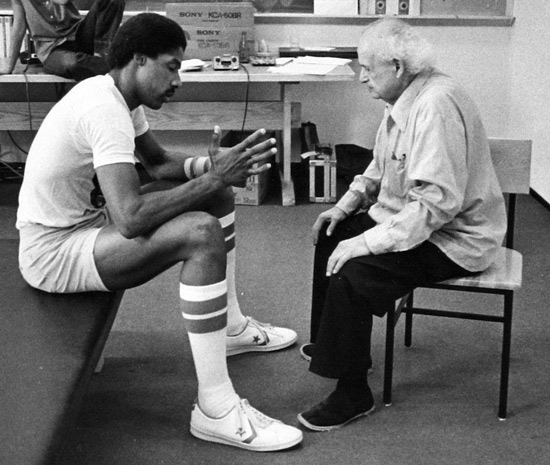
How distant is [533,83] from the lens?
457cm

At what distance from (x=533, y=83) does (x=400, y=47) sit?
2.57m

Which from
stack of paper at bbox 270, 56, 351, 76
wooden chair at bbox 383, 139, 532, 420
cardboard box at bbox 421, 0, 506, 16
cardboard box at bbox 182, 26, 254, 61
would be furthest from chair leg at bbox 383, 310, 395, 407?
cardboard box at bbox 421, 0, 506, 16

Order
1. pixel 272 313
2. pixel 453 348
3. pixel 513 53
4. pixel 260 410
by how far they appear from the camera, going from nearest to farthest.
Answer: pixel 260 410, pixel 453 348, pixel 272 313, pixel 513 53

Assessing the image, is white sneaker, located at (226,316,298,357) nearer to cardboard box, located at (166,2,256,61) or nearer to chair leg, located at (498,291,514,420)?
chair leg, located at (498,291,514,420)

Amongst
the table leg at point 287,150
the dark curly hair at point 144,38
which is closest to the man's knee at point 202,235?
the dark curly hair at point 144,38

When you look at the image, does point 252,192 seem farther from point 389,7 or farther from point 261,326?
point 261,326

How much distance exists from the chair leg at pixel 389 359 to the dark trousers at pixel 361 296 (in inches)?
3.0

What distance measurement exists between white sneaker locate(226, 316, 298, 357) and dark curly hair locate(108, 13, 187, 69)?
3.10 feet

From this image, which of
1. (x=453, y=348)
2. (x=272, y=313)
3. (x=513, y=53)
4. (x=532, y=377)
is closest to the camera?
(x=532, y=377)

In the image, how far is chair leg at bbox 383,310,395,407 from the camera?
2.36 m

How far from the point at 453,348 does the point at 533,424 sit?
0.51 metres

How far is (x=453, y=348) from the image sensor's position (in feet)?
9.15

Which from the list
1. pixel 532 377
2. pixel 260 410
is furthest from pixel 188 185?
pixel 532 377

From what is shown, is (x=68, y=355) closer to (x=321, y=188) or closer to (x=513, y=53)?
(x=321, y=188)
